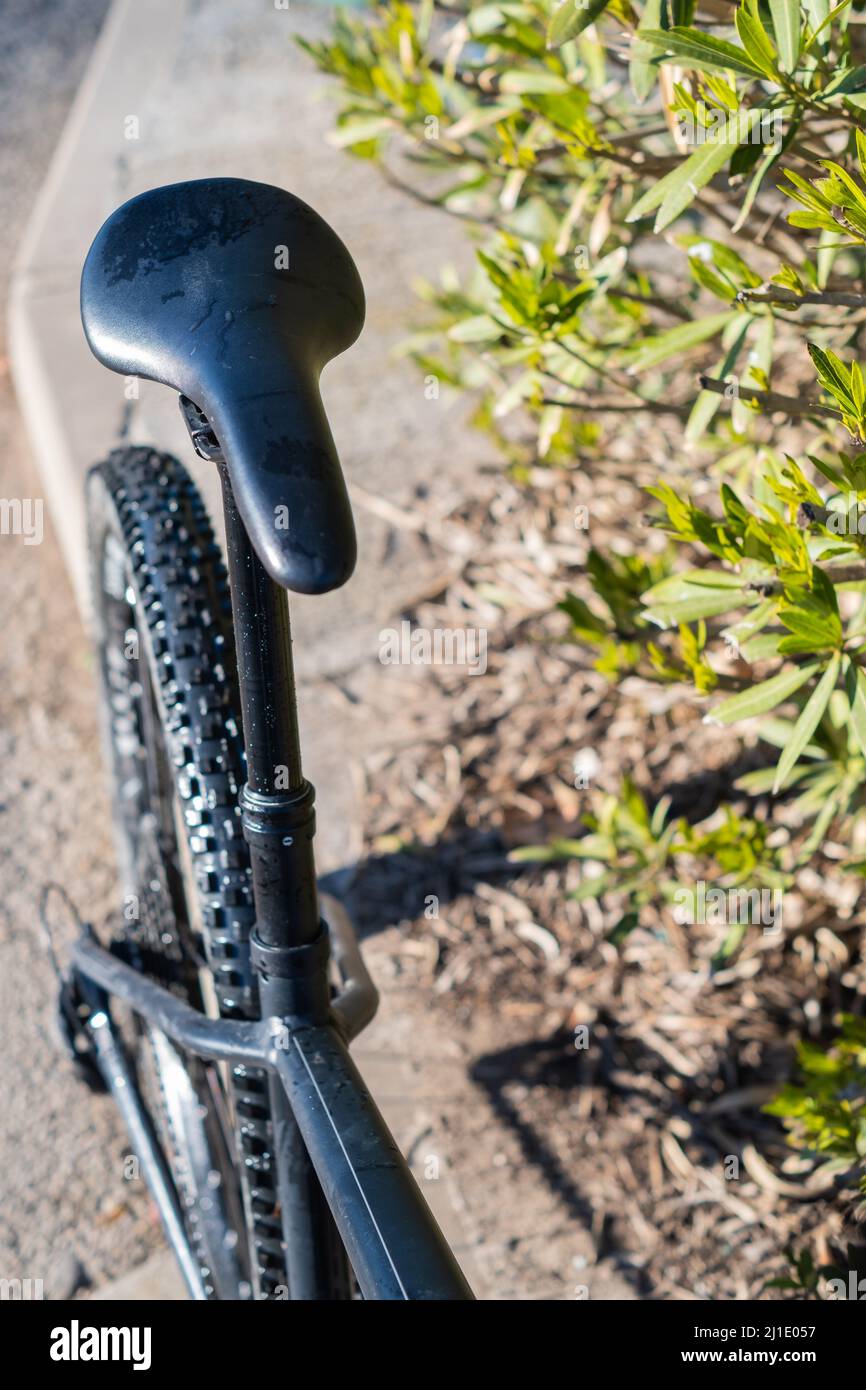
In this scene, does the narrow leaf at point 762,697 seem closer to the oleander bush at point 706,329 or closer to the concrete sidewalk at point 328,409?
the oleander bush at point 706,329

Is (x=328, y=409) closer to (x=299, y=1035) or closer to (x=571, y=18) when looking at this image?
(x=571, y=18)

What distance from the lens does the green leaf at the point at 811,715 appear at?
1593mm

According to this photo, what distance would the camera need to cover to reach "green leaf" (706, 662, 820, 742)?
164 cm

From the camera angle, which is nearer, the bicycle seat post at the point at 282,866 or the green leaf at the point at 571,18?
the bicycle seat post at the point at 282,866

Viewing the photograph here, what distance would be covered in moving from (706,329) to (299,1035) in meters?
1.14

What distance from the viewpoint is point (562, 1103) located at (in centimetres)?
249

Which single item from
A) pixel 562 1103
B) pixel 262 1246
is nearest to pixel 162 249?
pixel 262 1246

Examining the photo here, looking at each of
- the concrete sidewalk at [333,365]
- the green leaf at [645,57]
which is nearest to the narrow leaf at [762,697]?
the green leaf at [645,57]

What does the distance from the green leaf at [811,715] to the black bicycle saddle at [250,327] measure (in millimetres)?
730

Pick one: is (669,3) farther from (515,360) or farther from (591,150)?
(515,360)

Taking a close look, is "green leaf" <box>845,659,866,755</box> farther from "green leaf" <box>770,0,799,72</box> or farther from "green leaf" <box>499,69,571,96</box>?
"green leaf" <box>499,69,571,96</box>

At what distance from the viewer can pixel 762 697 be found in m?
1.69

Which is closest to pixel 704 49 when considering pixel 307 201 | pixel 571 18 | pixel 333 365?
pixel 571 18

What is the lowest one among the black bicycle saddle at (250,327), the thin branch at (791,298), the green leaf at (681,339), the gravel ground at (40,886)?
the gravel ground at (40,886)
